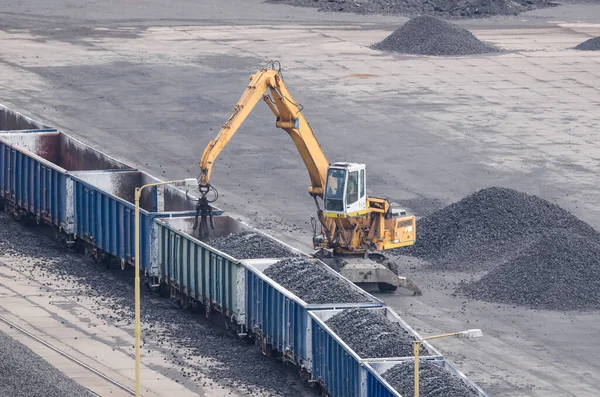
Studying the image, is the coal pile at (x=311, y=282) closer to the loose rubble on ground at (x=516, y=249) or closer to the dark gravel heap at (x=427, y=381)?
the dark gravel heap at (x=427, y=381)

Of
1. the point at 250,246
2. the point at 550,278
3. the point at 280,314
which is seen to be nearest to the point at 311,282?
the point at 280,314

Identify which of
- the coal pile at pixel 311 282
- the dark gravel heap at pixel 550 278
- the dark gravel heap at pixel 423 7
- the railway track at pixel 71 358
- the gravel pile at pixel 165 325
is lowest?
the railway track at pixel 71 358

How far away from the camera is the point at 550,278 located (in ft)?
149

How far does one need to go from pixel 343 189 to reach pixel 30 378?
13.5 m

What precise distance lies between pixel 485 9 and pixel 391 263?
5963 cm

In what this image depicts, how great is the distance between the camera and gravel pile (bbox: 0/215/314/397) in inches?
1468

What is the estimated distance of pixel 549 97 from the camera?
3027 inches

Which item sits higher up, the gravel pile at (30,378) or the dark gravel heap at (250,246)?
the dark gravel heap at (250,246)

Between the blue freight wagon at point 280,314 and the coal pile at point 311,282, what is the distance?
0.23 meters

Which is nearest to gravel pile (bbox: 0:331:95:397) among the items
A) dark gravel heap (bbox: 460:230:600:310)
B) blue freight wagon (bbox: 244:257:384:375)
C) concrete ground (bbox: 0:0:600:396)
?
blue freight wagon (bbox: 244:257:384:375)

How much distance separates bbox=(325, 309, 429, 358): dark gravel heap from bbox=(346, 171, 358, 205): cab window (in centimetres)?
837

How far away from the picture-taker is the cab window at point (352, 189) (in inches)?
1738

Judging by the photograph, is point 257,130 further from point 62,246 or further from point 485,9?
point 485,9

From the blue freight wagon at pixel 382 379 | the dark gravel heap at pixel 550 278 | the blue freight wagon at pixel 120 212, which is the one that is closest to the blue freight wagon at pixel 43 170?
the blue freight wagon at pixel 120 212
